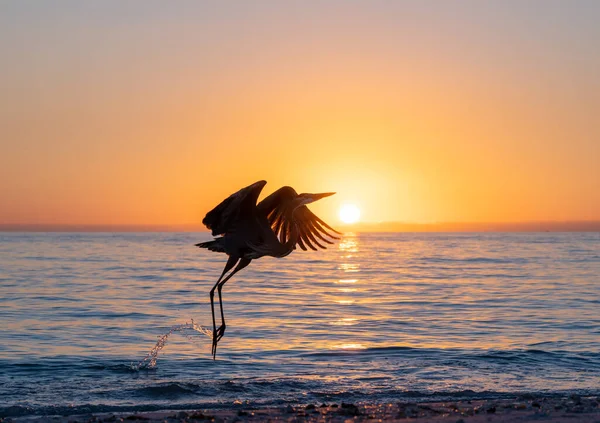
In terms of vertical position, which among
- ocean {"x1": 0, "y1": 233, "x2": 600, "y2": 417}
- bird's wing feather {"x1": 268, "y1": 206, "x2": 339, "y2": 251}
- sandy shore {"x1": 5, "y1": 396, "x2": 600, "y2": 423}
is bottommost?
ocean {"x1": 0, "y1": 233, "x2": 600, "y2": 417}

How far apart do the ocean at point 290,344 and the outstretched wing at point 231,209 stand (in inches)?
112

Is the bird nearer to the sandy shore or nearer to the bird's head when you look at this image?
the bird's head

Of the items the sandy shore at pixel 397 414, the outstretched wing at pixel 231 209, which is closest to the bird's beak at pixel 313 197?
the outstretched wing at pixel 231 209

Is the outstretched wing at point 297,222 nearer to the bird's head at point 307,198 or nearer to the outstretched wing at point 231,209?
the outstretched wing at point 231,209

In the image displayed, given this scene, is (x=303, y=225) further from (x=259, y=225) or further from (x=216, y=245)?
(x=216, y=245)

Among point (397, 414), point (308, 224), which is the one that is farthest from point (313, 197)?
point (397, 414)

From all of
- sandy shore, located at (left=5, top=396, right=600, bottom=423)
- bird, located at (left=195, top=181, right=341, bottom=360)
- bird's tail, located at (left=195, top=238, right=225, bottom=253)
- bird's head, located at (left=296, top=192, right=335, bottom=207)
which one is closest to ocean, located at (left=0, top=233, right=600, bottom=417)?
sandy shore, located at (left=5, top=396, right=600, bottom=423)

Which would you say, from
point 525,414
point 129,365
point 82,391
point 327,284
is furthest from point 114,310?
point 525,414

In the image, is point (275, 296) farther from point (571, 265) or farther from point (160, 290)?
point (571, 265)

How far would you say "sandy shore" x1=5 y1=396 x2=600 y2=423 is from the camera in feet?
33.4

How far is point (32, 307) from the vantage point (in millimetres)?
26031

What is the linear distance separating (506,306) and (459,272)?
19.4m

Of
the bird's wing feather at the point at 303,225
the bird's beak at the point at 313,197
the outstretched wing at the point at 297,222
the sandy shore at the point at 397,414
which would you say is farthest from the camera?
the bird's wing feather at the point at 303,225

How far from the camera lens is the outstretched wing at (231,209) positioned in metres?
11.9
